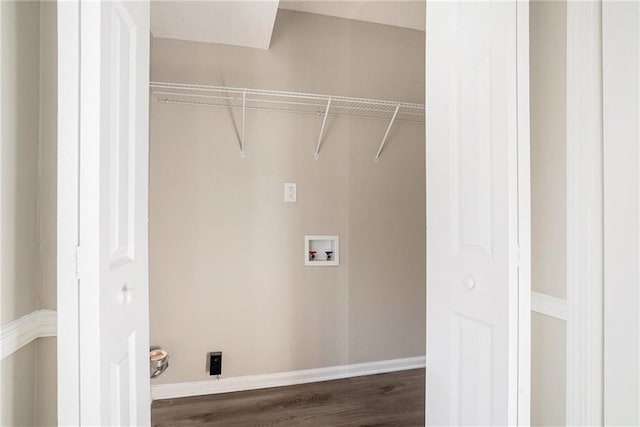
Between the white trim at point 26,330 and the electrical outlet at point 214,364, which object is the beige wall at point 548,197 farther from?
the electrical outlet at point 214,364

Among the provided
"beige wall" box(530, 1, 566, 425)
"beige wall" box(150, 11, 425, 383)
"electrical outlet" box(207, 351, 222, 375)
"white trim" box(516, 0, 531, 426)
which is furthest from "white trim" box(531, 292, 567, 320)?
"electrical outlet" box(207, 351, 222, 375)

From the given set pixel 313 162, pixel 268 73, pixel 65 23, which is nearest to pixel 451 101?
pixel 65 23

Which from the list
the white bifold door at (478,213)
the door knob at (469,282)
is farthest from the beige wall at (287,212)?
the door knob at (469,282)

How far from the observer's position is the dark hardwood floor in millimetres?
1832

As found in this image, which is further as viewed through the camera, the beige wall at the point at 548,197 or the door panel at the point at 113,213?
the beige wall at the point at 548,197

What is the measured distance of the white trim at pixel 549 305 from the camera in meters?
0.89

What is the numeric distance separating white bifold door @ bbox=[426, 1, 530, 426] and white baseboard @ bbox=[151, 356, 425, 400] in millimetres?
1265

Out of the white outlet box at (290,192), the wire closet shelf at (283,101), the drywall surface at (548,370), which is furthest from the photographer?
the white outlet box at (290,192)

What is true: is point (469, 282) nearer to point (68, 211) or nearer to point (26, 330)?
point (68, 211)
